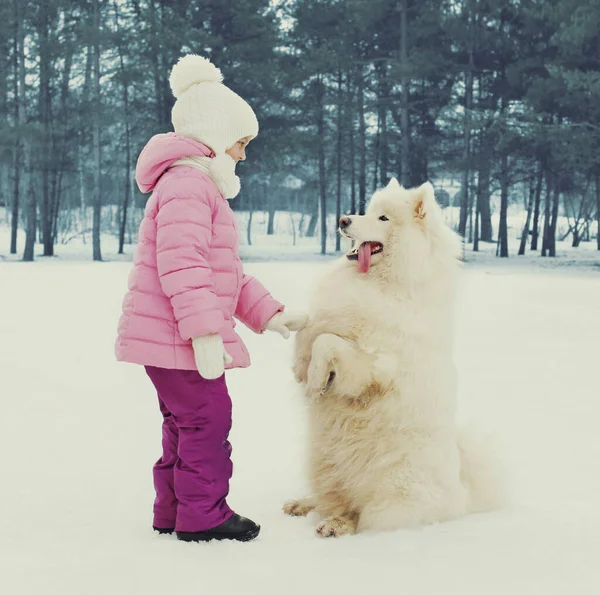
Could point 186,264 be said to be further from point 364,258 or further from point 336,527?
point 336,527

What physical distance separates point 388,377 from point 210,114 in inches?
46.2

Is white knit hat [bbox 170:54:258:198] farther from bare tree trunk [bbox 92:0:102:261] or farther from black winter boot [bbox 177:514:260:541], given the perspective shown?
bare tree trunk [bbox 92:0:102:261]

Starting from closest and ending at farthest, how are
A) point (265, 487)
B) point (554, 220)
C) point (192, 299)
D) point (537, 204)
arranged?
point (192, 299)
point (265, 487)
point (554, 220)
point (537, 204)

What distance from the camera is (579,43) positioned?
20.2 m

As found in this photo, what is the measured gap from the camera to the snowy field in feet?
8.02

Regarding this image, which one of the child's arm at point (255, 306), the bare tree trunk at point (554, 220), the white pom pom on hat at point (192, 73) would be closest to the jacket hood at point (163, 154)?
the white pom pom on hat at point (192, 73)

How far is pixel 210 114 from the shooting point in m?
2.80

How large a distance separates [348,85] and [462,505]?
26.0m

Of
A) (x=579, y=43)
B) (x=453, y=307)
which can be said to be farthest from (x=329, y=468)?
(x=579, y=43)

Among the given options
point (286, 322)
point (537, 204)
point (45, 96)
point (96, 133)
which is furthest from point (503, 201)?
point (286, 322)

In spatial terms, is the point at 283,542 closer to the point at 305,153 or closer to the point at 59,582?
the point at 59,582

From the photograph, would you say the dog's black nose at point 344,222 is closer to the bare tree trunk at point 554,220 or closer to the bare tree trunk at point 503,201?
the bare tree trunk at point 503,201

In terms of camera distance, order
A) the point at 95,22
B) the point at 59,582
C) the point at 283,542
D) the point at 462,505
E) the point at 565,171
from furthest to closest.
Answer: the point at 565,171 < the point at 95,22 < the point at 462,505 < the point at 283,542 < the point at 59,582

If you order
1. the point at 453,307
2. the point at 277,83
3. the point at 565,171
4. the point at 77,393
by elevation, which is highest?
the point at 277,83
